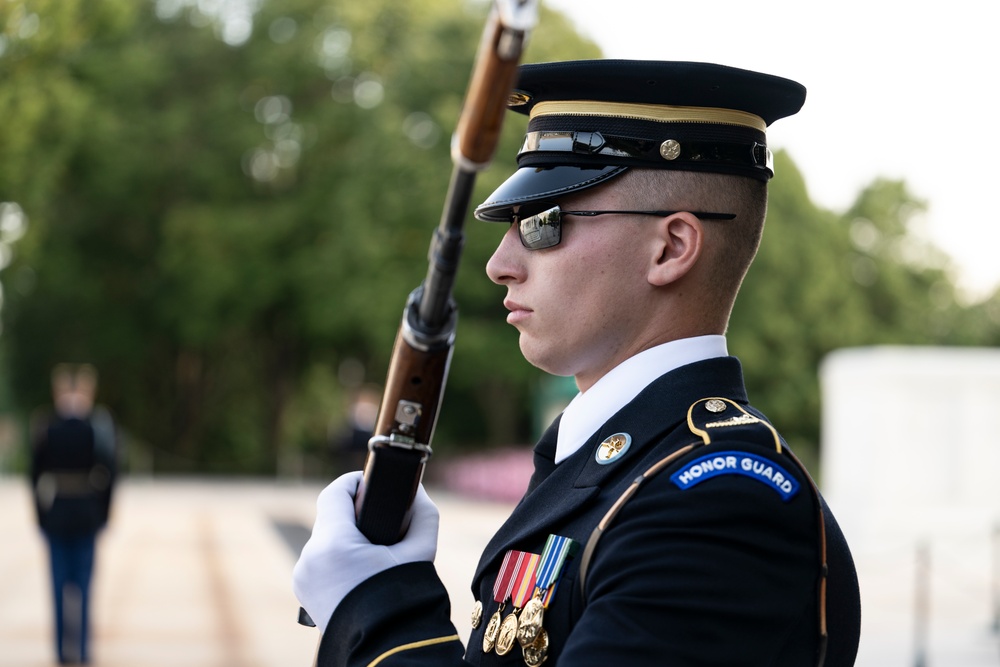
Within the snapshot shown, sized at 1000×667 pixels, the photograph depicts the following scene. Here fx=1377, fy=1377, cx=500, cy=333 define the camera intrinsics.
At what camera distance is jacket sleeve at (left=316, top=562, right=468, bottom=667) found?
1.61 m

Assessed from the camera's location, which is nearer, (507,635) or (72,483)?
(507,635)

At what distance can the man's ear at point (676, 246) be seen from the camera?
5.90 ft

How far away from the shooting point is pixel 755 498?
5.06 ft

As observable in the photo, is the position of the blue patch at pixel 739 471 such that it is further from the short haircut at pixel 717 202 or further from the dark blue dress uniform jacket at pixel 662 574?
the short haircut at pixel 717 202

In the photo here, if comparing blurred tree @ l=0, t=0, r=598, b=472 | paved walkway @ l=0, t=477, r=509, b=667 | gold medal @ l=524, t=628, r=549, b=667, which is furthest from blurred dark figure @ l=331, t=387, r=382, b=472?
blurred tree @ l=0, t=0, r=598, b=472

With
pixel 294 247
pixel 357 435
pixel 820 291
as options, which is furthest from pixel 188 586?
pixel 294 247

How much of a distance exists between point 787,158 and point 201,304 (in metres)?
13.9

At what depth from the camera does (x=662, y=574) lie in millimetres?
1486

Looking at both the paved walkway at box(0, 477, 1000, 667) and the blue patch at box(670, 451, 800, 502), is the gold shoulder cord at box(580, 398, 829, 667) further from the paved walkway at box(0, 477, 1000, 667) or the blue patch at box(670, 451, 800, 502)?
the paved walkway at box(0, 477, 1000, 667)

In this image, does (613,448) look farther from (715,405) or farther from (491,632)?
(491,632)

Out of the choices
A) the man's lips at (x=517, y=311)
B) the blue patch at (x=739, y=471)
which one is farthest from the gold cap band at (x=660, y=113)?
the blue patch at (x=739, y=471)

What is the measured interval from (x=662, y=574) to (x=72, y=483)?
7906 millimetres

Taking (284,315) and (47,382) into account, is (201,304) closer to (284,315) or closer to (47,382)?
(284,315)

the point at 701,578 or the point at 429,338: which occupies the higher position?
the point at 429,338
